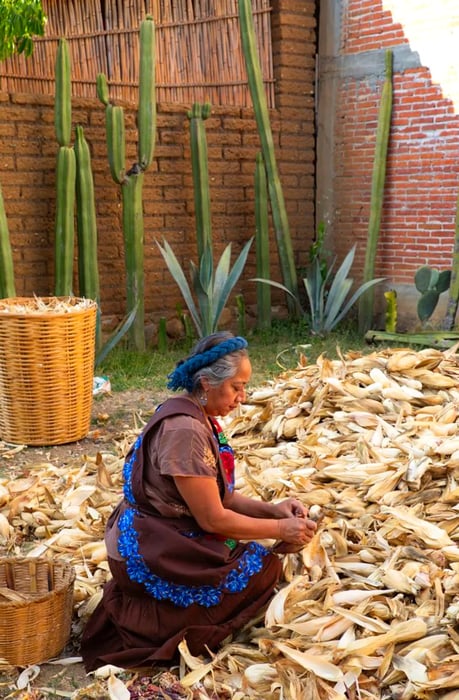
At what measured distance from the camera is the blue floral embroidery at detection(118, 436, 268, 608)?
2664 mm

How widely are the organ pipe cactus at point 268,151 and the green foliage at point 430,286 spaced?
1.20m

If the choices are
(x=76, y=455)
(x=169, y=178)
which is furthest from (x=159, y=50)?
(x=76, y=455)

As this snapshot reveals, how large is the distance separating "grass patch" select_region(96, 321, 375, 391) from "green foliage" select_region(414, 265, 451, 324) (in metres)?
0.53

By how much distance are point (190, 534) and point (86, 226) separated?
176 inches

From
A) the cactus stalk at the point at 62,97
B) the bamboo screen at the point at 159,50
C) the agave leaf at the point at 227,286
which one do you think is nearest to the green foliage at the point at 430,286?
the agave leaf at the point at 227,286

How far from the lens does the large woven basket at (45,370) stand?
4.92 m

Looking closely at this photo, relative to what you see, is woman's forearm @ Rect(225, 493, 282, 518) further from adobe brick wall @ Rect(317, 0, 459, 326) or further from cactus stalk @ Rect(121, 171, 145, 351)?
adobe brick wall @ Rect(317, 0, 459, 326)

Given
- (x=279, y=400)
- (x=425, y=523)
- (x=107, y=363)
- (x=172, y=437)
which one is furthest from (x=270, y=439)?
(x=107, y=363)

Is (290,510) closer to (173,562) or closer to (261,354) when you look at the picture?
(173,562)

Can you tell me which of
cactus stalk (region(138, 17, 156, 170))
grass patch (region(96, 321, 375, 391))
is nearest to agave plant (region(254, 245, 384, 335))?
grass patch (region(96, 321, 375, 391))

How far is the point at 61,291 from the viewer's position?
6.69 m

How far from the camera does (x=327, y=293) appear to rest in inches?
324

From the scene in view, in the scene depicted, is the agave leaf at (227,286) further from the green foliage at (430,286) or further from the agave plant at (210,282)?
the green foliage at (430,286)

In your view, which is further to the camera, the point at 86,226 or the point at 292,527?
the point at 86,226
